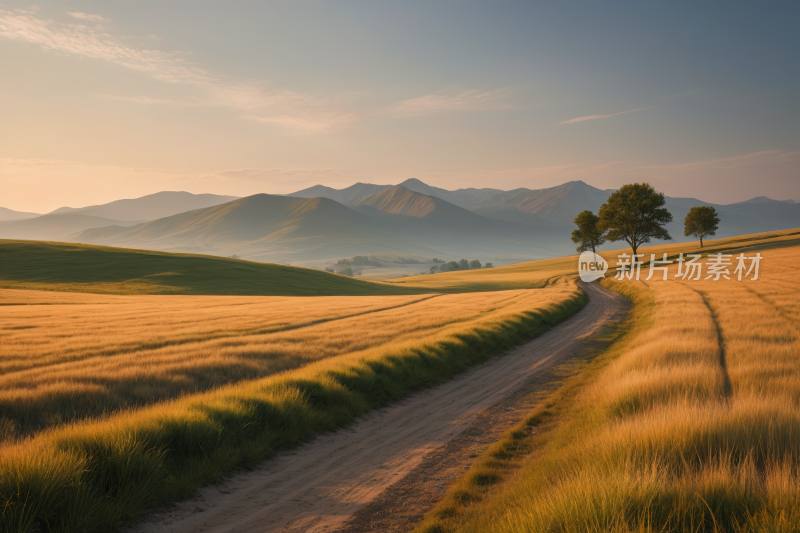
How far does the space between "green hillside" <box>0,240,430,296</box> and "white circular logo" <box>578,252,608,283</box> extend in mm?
30124

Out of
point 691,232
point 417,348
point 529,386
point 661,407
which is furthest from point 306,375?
point 691,232

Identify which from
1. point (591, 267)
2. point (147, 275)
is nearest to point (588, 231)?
point (591, 267)

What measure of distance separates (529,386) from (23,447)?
12.0m

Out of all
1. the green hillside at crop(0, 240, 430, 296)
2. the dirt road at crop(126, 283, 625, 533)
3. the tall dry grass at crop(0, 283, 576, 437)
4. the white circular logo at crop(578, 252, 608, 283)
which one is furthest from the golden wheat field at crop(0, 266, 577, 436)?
the white circular logo at crop(578, 252, 608, 283)

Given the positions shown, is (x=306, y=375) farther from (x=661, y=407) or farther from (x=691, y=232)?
(x=691, y=232)

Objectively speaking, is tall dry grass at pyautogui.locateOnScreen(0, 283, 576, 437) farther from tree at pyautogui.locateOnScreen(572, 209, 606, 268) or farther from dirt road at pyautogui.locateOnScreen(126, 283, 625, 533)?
tree at pyautogui.locateOnScreen(572, 209, 606, 268)

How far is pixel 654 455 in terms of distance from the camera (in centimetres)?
531

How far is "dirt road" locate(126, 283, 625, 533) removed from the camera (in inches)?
232

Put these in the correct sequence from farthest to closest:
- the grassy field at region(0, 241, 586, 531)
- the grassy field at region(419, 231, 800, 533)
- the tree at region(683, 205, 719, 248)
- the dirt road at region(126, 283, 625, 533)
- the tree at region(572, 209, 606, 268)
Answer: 1. the tree at region(572, 209, 606, 268)
2. the tree at region(683, 205, 719, 248)
3. the dirt road at region(126, 283, 625, 533)
4. the grassy field at region(0, 241, 586, 531)
5. the grassy field at region(419, 231, 800, 533)

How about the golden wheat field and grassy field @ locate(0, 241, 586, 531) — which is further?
the golden wheat field

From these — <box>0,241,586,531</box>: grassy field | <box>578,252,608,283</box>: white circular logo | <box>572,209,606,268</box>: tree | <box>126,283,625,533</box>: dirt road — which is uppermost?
<box>572,209,606,268</box>: tree

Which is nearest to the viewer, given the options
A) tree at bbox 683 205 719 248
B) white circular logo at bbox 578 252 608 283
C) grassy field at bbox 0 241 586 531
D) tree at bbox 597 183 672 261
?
grassy field at bbox 0 241 586 531

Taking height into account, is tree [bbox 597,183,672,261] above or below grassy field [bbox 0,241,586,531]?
above

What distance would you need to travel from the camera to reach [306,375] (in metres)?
11.2
